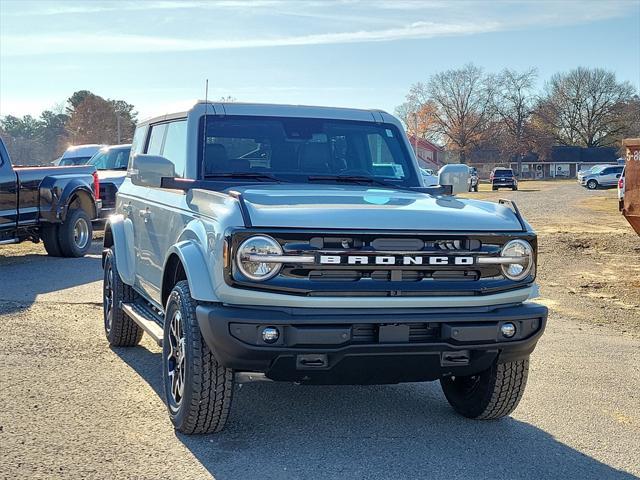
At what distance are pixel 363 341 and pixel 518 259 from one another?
1042 millimetres

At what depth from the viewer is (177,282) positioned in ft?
16.3

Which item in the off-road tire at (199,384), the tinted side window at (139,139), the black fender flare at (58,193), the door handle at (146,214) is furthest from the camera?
the black fender flare at (58,193)

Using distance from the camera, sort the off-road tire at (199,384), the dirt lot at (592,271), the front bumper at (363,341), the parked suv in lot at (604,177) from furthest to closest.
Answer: the parked suv in lot at (604,177) < the dirt lot at (592,271) < the off-road tire at (199,384) < the front bumper at (363,341)

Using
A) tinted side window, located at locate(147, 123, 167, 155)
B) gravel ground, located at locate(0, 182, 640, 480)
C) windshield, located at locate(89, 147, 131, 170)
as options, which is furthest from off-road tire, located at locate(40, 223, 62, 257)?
tinted side window, located at locate(147, 123, 167, 155)

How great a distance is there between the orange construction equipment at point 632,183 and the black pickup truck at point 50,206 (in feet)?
29.7

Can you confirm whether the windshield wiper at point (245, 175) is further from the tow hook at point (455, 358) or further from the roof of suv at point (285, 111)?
the tow hook at point (455, 358)

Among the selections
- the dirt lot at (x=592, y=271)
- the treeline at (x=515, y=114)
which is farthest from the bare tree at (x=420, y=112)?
the dirt lot at (x=592, y=271)

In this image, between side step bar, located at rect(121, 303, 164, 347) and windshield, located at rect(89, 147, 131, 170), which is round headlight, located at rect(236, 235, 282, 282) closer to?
side step bar, located at rect(121, 303, 164, 347)

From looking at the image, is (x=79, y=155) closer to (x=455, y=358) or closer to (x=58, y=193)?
(x=58, y=193)

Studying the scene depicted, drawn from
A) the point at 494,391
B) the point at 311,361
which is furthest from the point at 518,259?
the point at 311,361

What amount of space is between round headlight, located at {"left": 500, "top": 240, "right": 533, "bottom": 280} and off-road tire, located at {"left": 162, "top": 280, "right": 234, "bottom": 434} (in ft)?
5.47

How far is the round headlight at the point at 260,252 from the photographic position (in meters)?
4.07

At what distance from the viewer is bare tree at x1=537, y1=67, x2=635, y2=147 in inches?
3883

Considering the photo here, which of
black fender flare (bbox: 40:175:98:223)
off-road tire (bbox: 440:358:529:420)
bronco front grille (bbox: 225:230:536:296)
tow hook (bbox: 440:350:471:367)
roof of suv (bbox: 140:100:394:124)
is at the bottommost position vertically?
off-road tire (bbox: 440:358:529:420)
